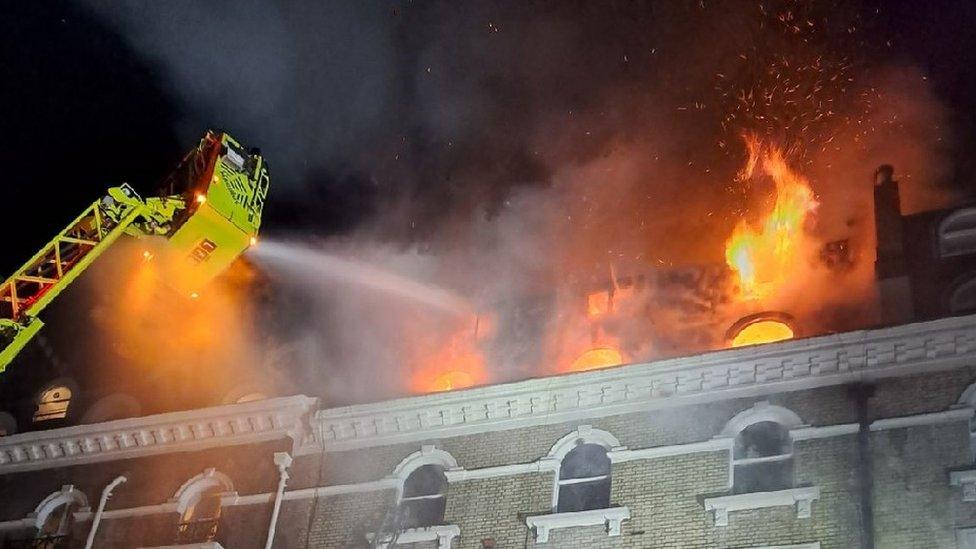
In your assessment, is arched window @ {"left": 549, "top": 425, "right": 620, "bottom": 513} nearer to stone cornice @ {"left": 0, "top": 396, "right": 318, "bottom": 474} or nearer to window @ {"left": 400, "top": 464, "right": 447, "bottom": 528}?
window @ {"left": 400, "top": 464, "right": 447, "bottom": 528}

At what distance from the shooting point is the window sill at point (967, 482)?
13234 millimetres

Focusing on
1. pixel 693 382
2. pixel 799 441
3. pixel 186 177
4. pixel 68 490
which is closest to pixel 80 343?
pixel 68 490

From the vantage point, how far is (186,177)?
17938 mm

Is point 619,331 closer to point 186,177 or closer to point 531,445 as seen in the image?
point 531,445

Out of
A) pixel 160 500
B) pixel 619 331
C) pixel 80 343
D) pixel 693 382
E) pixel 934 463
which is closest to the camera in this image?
pixel 934 463

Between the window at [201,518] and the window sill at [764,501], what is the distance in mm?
9397

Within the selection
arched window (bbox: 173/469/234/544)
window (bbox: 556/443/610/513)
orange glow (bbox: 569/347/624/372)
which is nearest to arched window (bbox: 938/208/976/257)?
orange glow (bbox: 569/347/624/372)

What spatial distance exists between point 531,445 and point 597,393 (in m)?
1.49

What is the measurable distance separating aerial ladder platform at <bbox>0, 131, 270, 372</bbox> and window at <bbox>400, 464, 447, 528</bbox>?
535cm

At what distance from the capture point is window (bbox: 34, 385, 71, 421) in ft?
75.6

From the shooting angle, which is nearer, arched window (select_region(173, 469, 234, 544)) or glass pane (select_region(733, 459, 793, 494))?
glass pane (select_region(733, 459, 793, 494))

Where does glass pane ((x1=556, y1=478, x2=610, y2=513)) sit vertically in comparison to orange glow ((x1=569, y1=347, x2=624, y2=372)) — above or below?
below

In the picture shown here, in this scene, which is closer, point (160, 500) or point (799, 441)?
point (799, 441)

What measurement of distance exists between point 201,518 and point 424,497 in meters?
4.82
